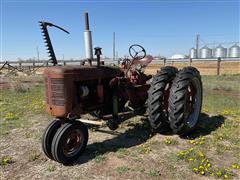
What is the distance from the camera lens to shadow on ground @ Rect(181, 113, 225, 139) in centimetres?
564

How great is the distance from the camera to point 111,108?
5.64 meters

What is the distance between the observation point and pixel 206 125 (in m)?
6.23

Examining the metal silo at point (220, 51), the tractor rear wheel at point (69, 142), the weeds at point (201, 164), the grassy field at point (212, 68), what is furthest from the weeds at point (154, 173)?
the metal silo at point (220, 51)

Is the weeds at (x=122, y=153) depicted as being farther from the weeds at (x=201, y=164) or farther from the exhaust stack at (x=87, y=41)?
the exhaust stack at (x=87, y=41)

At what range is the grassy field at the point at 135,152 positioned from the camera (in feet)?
13.3

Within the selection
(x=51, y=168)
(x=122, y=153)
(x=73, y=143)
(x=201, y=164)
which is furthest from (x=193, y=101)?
(x=51, y=168)

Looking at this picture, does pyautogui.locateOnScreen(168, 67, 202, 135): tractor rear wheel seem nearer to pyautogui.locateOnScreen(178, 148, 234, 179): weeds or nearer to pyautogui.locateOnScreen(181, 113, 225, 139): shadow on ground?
pyautogui.locateOnScreen(181, 113, 225, 139): shadow on ground

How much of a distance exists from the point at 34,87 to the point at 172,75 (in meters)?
9.72

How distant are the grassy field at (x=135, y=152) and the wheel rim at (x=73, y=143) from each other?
19 cm

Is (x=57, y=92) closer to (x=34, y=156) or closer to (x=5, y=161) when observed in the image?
(x=34, y=156)

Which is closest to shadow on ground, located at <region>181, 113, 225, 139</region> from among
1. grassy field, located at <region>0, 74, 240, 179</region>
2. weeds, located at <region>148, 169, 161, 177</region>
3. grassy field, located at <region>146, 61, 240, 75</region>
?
grassy field, located at <region>0, 74, 240, 179</region>

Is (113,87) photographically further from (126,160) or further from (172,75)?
(126,160)

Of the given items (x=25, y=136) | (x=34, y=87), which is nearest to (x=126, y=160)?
(x=25, y=136)

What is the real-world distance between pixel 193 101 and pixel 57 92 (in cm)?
302
